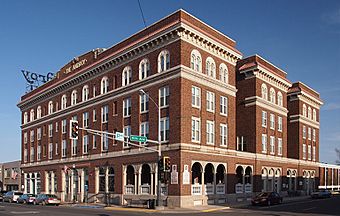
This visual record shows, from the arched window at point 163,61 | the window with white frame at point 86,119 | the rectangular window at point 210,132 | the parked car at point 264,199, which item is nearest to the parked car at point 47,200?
the window with white frame at point 86,119

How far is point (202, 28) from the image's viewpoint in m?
45.5

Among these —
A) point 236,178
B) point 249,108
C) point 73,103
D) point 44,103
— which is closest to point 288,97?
point 249,108

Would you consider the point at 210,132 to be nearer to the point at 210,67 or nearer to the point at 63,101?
the point at 210,67

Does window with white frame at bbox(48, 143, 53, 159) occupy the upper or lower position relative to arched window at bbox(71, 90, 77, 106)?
lower

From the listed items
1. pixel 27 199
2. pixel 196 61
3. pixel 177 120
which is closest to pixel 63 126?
pixel 27 199

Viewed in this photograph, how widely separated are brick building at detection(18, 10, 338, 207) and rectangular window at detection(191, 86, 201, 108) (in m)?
0.21

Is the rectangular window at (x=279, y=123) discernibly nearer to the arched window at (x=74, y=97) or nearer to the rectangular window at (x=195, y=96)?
the rectangular window at (x=195, y=96)

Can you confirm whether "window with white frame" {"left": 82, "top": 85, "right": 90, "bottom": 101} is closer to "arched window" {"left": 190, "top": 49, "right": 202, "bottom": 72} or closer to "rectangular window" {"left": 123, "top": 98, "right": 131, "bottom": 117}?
"rectangular window" {"left": 123, "top": 98, "right": 131, "bottom": 117}

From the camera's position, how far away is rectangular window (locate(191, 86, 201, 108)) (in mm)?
43625

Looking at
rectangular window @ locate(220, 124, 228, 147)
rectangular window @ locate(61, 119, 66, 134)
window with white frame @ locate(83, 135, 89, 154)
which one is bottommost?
window with white frame @ locate(83, 135, 89, 154)

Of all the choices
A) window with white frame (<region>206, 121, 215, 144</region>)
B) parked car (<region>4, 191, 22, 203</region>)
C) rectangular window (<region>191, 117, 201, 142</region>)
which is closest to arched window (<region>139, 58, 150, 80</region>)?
rectangular window (<region>191, 117, 201, 142</region>)

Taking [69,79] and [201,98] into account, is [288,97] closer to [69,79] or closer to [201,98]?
[201,98]

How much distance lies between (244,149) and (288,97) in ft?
61.3

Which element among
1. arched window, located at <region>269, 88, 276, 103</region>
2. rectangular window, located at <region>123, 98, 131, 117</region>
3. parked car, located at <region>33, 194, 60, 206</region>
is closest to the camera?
rectangular window, located at <region>123, 98, 131, 117</region>
